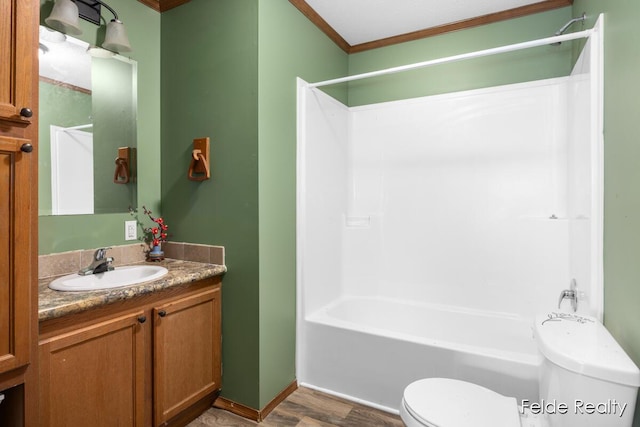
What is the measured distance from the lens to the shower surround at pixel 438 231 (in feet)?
6.69

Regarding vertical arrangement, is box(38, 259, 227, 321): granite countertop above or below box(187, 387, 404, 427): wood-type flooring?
above

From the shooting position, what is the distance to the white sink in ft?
5.11

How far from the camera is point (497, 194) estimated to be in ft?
8.13

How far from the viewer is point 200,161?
2.11 metres

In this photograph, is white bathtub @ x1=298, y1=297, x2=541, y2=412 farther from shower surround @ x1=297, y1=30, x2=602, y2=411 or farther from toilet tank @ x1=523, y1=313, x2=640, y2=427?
toilet tank @ x1=523, y1=313, x2=640, y2=427

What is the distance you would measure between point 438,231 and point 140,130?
2180 millimetres

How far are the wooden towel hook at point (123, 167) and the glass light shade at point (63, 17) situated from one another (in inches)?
25.8

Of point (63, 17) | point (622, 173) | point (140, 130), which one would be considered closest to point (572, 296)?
point (622, 173)

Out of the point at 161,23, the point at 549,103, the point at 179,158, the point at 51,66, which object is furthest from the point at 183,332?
the point at 549,103

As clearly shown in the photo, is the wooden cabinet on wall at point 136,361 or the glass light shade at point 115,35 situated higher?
the glass light shade at point 115,35

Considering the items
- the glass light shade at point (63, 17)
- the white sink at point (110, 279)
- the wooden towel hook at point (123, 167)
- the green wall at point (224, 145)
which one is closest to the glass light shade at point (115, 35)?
the glass light shade at point (63, 17)

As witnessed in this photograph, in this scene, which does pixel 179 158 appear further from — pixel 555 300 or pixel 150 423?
pixel 555 300

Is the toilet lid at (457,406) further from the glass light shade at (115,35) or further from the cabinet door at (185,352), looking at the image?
the glass light shade at (115,35)

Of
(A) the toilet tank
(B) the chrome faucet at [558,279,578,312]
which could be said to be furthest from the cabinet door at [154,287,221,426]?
(B) the chrome faucet at [558,279,578,312]
